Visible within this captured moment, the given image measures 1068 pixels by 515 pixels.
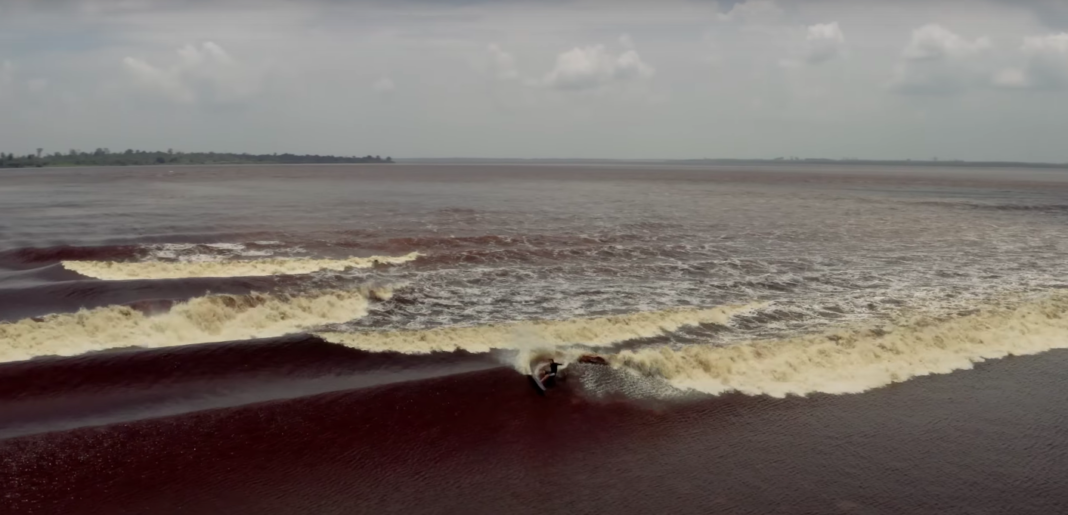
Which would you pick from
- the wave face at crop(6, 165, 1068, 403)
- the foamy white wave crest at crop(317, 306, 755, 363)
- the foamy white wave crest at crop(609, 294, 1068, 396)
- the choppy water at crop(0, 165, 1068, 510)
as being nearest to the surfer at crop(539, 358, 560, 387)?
the choppy water at crop(0, 165, 1068, 510)

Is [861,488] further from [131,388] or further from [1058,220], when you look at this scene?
[1058,220]

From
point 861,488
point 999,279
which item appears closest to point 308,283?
point 861,488

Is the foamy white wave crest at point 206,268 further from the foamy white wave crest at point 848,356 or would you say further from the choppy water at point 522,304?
the foamy white wave crest at point 848,356

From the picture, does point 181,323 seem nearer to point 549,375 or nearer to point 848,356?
point 549,375

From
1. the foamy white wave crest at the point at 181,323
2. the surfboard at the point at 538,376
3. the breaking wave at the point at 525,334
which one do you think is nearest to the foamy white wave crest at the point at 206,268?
the foamy white wave crest at the point at 181,323

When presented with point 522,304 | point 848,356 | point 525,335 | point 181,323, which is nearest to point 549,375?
point 525,335

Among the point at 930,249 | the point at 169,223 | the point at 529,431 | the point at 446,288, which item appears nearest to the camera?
the point at 529,431
